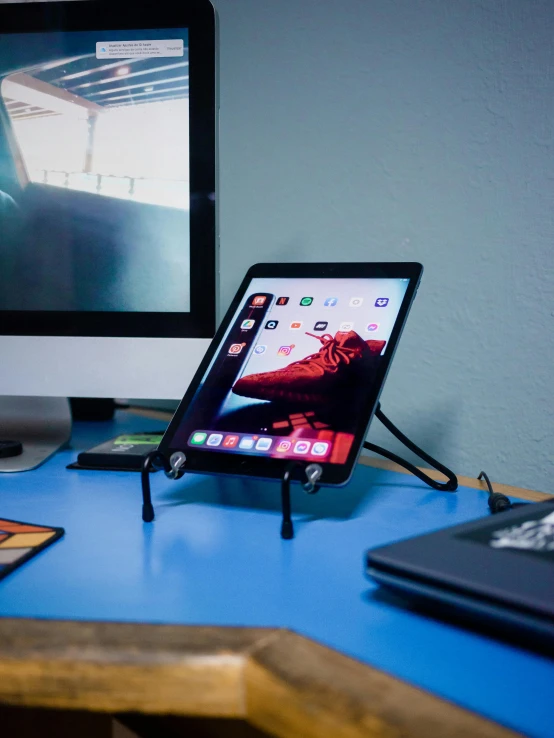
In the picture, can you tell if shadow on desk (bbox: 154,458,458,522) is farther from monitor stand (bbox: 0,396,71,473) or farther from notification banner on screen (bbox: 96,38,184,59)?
notification banner on screen (bbox: 96,38,184,59)

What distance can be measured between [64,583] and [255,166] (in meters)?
0.75

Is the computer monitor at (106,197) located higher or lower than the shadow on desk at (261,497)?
higher

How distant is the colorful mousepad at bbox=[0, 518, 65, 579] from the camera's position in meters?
0.53

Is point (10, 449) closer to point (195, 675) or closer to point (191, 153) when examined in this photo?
point (191, 153)

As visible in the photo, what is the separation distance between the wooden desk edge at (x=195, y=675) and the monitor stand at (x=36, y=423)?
0.51 meters

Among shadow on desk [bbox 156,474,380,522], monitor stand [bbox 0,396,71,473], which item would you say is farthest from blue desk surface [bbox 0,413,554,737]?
monitor stand [bbox 0,396,71,473]

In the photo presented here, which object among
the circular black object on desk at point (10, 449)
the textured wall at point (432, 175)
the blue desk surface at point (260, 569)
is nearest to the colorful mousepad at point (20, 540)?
the blue desk surface at point (260, 569)

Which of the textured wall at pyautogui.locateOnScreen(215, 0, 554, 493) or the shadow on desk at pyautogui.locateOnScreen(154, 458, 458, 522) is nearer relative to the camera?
the shadow on desk at pyautogui.locateOnScreen(154, 458, 458, 522)

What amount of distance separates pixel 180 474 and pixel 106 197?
0.38 m

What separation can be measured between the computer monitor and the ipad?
0.31ft

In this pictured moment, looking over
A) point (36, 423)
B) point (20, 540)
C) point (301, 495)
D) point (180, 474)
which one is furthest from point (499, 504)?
point (36, 423)

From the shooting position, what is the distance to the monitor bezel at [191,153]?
822 mm

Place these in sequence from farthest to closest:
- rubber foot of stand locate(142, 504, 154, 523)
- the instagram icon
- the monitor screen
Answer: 1. the monitor screen
2. the instagram icon
3. rubber foot of stand locate(142, 504, 154, 523)

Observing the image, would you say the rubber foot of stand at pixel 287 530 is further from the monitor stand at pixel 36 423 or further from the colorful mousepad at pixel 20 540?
the monitor stand at pixel 36 423
